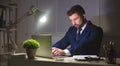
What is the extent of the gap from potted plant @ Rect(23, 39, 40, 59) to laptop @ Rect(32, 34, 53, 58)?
6 centimetres

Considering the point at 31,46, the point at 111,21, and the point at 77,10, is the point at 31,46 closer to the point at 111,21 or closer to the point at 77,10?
the point at 77,10

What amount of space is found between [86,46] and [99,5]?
733 mm

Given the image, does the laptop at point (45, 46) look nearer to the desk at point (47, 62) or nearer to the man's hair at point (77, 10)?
Result: the desk at point (47, 62)

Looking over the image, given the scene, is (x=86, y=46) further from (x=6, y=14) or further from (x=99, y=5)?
(x=6, y=14)

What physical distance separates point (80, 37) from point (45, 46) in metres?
1.08

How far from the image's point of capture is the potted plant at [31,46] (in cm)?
210

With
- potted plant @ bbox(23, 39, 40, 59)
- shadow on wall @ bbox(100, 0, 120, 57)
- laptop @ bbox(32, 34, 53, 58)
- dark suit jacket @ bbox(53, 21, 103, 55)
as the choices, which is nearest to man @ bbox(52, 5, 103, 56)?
dark suit jacket @ bbox(53, 21, 103, 55)

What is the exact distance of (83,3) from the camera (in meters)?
3.49

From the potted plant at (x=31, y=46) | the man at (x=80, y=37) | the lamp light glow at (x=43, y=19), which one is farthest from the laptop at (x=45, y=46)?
the lamp light glow at (x=43, y=19)

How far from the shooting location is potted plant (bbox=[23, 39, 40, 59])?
2.10 metres

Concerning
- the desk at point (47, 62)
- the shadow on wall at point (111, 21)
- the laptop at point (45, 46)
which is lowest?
the desk at point (47, 62)

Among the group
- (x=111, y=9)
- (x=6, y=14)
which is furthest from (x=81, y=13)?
(x=6, y=14)

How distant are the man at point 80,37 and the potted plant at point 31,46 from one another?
68 centimetres

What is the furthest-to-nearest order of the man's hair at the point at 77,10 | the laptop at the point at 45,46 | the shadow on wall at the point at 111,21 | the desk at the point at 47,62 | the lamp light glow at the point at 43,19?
the lamp light glow at the point at 43,19 → the man's hair at the point at 77,10 → the shadow on wall at the point at 111,21 → the laptop at the point at 45,46 → the desk at the point at 47,62
